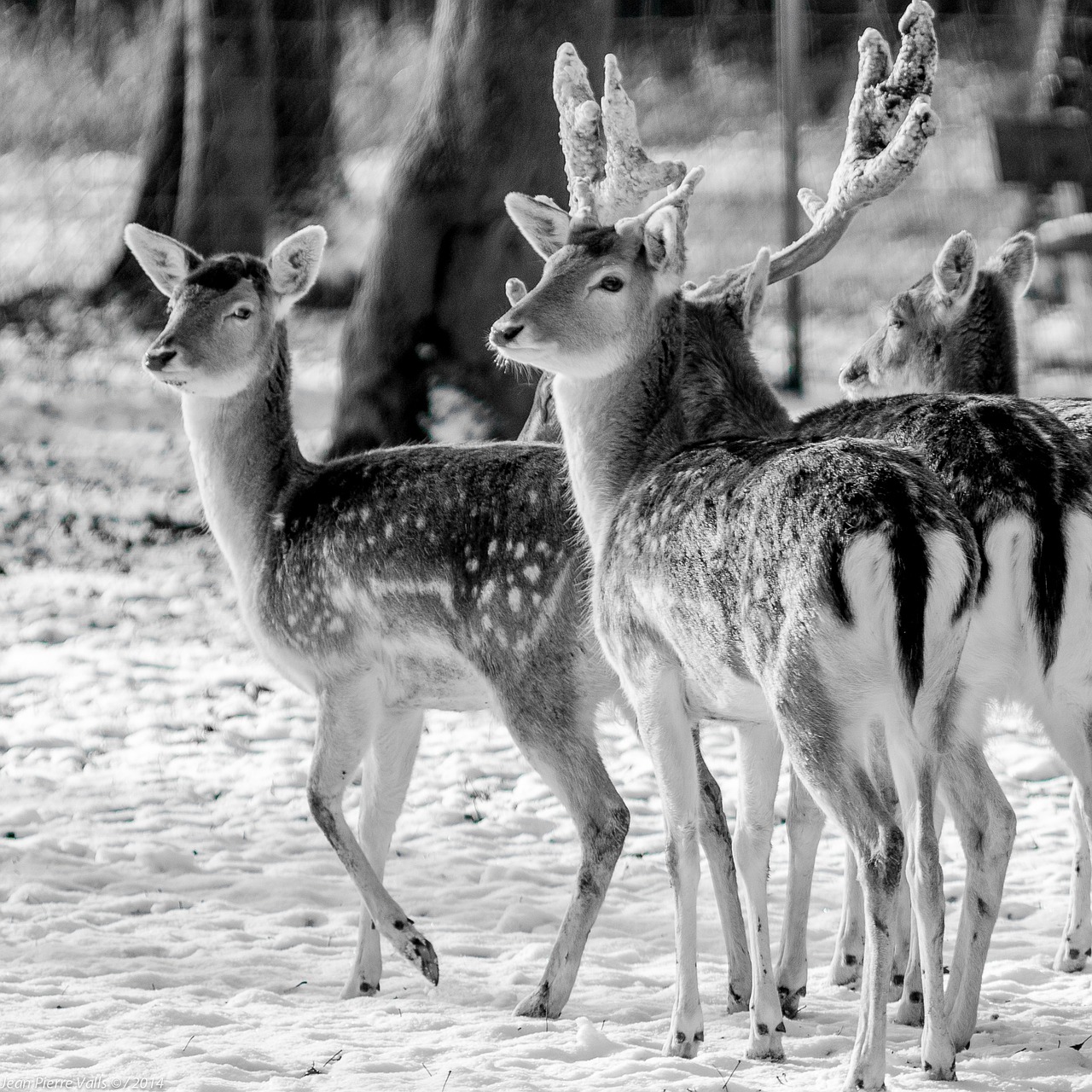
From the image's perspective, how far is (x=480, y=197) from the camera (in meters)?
9.42

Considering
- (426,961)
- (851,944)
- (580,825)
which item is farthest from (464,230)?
(851,944)

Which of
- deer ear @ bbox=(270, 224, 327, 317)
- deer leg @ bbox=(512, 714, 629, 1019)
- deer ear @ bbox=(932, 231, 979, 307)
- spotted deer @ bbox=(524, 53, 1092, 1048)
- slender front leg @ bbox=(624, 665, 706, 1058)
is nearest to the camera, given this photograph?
spotted deer @ bbox=(524, 53, 1092, 1048)

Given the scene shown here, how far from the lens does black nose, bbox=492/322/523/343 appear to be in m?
4.20

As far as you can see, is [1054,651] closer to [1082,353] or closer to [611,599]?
[611,599]

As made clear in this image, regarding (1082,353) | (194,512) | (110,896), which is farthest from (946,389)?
(1082,353)

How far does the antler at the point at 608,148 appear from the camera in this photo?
5.51 m

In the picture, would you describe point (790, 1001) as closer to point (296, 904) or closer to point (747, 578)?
point (747, 578)

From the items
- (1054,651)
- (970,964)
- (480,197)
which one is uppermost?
(480,197)

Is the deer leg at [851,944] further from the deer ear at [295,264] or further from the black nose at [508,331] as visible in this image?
the deer ear at [295,264]

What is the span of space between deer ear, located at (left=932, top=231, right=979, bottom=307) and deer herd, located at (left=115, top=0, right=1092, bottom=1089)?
0.01m

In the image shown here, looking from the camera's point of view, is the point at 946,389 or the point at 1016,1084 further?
the point at 946,389

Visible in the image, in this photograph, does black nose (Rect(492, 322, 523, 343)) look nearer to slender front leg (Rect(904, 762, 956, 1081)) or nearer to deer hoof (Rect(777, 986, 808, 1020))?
slender front leg (Rect(904, 762, 956, 1081))

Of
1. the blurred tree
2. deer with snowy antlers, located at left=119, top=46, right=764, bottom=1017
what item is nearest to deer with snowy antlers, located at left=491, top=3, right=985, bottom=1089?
deer with snowy antlers, located at left=119, top=46, right=764, bottom=1017

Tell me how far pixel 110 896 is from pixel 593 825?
1.70m
